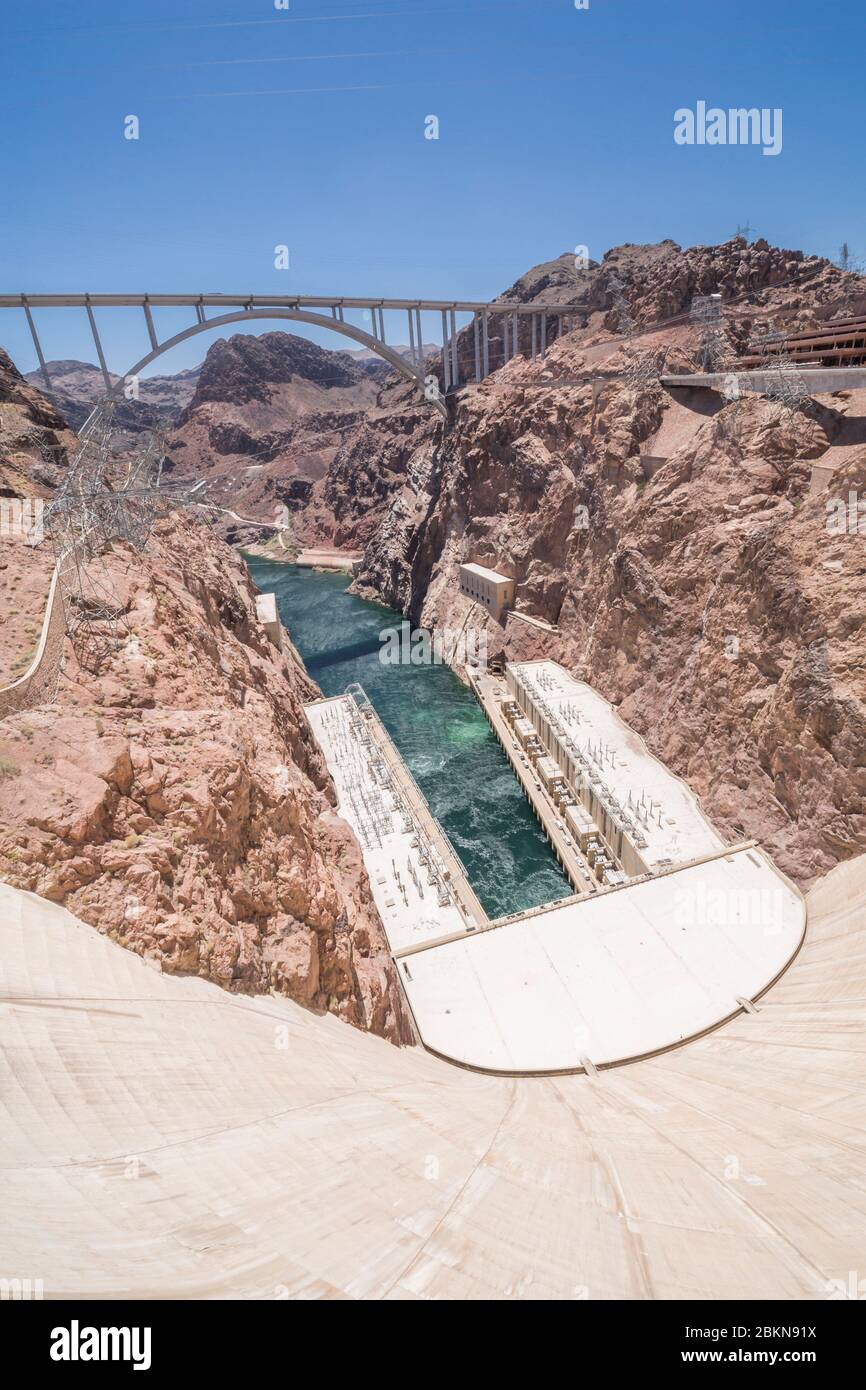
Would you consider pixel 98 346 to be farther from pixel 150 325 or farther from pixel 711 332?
pixel 711 332

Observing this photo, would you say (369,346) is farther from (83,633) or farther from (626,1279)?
(626,1279)

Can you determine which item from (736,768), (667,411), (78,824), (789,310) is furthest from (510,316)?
(78,824)

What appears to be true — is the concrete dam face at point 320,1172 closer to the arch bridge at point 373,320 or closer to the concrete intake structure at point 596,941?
the concrete intake structure at point 596,941

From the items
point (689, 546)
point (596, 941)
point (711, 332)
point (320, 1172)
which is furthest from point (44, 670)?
point (711, 332)

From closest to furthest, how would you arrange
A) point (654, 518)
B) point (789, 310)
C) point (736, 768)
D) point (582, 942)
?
1. point (582, 942)
2. point (736, 768)
3. point (654, 518)
4. point (789, 310)

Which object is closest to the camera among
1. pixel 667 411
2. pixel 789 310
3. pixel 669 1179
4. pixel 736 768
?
pixel 669 1179

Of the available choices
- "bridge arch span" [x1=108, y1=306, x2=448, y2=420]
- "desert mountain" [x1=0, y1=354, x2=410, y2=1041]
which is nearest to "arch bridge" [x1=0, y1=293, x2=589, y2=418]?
"bridge arch span" [x1=108, y1=306, x2=448, y2=420]

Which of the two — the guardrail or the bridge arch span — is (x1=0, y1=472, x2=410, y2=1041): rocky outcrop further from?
the bridge arch span
